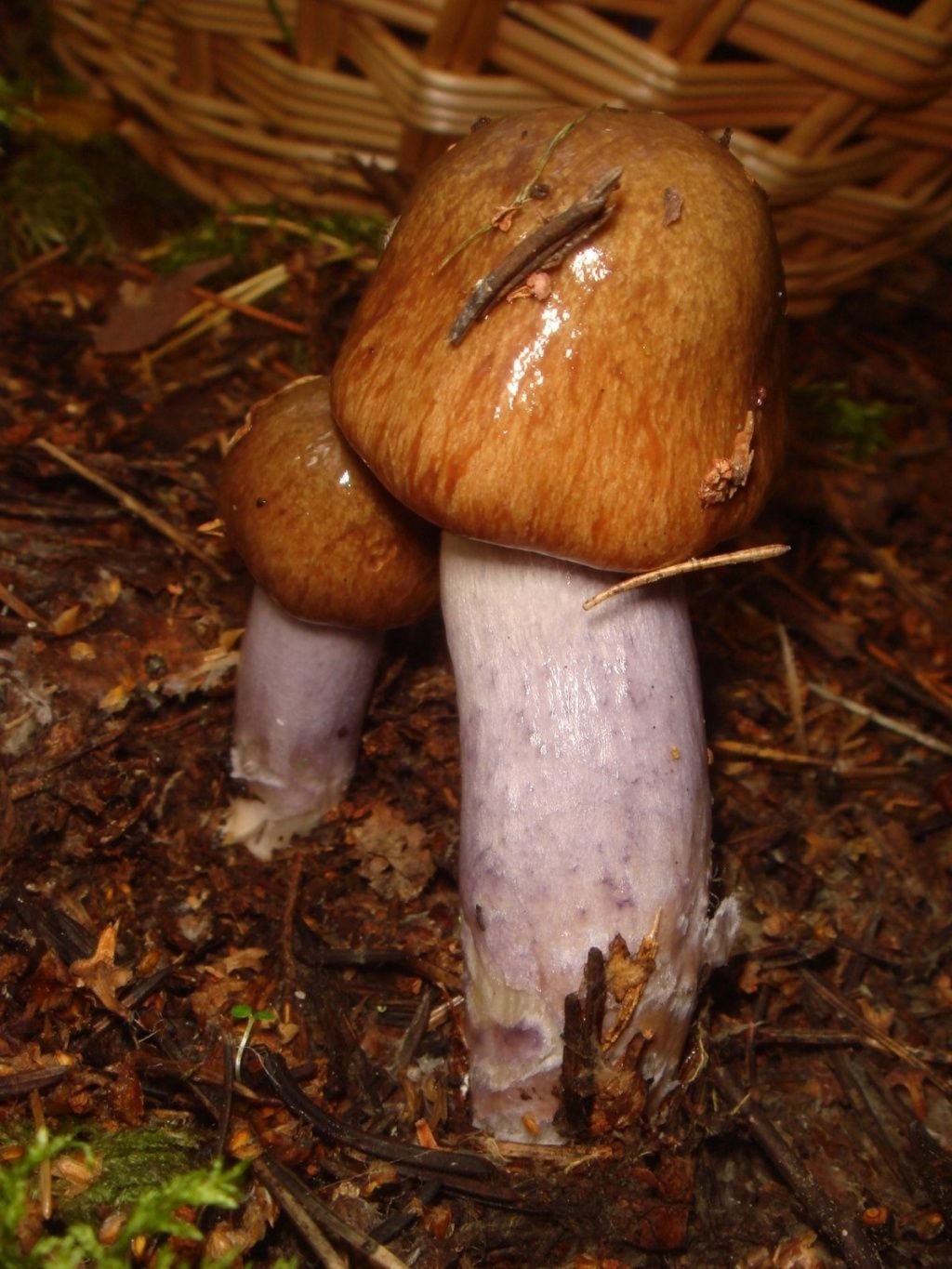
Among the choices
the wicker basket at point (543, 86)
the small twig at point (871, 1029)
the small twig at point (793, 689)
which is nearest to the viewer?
the small twig at point (871, 1029)

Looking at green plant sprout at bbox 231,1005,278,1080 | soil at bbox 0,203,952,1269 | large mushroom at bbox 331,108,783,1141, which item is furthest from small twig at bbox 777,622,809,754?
green plant sprout at bbox 231,1005,278,1080

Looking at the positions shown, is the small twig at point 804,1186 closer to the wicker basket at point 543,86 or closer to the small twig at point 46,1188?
the small twig at point 46,1188

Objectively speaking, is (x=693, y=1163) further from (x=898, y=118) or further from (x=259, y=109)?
(x=259, y=109)

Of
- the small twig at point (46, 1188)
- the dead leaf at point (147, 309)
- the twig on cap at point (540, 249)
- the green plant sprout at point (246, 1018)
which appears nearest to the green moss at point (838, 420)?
the dead leaf at point (147, 309)

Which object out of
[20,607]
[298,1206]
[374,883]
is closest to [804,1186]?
[298,1206]

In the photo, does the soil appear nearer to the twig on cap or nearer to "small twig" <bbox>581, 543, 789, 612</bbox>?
"small twig" <bbox>581, 543, 789, 612</bbox>

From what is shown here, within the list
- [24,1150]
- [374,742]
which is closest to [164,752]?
[374,742]
